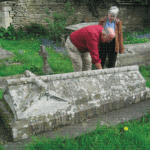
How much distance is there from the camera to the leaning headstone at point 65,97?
7.14ft

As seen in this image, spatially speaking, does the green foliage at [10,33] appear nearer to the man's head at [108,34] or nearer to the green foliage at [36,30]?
the green foliage at [36,30]

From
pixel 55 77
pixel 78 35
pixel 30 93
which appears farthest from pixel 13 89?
pixel 78 35

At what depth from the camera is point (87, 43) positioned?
3090 mm

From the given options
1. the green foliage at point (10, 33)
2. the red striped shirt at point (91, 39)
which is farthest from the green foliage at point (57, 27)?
the red striped shirt at point (91, 39)

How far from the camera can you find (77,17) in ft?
35.6

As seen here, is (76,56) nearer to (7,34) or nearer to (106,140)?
(106,140)

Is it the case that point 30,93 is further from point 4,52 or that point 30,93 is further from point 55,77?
point 4,52

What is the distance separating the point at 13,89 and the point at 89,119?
1078 mm

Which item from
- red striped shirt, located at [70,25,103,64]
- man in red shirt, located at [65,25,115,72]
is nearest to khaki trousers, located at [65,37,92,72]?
man in red shirt, located at [65,25,115,72]

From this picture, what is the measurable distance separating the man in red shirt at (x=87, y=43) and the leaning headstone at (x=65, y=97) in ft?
1.36

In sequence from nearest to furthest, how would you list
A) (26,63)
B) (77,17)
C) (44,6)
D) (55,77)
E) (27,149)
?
(27,149), (55,77), (26,63), (44,6), (77,17)

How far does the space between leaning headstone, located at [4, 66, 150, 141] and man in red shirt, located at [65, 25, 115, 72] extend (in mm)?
414

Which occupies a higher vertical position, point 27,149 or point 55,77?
point 55,77

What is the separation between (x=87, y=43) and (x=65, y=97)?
43.7 inches
